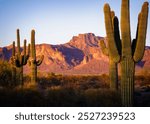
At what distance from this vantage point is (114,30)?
17.1 m

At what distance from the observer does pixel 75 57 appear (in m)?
123

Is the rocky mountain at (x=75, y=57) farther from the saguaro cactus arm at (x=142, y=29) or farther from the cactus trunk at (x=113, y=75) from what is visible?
the saguaro cactus arm at (x=142, y=29)

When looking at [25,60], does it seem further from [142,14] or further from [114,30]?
[142,14]

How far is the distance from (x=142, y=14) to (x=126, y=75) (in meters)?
2.84

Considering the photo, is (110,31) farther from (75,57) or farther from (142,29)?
(75,57)

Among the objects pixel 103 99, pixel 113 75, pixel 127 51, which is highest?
pixel 127 51

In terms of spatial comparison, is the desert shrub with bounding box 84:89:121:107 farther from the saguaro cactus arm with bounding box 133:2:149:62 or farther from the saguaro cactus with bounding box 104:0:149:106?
the saguaro cactus arm with bounding box 133:2:149:62

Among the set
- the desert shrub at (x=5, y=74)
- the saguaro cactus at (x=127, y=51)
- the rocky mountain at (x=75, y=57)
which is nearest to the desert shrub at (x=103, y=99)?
the saguaro cactus at (x=127, y=51)

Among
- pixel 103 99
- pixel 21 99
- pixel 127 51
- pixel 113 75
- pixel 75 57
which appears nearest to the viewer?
pixel 127 51

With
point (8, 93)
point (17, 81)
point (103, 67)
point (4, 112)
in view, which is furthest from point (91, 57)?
point (4, 112)

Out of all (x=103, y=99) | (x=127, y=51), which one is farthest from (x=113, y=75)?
(x=127, y=51)

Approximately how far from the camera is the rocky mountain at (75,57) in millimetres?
103438

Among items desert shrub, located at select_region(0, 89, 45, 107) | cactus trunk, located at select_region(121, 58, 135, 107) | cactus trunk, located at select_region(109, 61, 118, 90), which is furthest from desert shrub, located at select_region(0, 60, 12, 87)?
cactus trunk, located at select_region(121, 58, 135, 107)

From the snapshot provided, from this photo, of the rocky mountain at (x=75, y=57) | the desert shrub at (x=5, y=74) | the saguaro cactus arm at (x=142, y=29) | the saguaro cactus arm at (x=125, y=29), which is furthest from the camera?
the rocky mountain at (x=75, y=57)
